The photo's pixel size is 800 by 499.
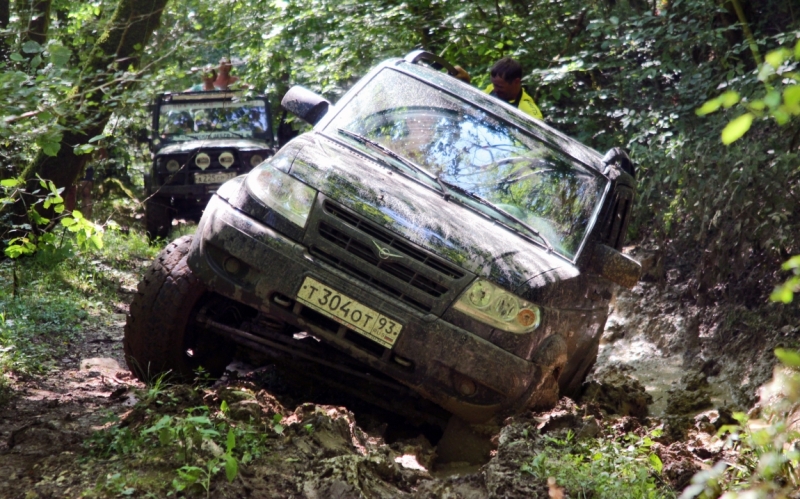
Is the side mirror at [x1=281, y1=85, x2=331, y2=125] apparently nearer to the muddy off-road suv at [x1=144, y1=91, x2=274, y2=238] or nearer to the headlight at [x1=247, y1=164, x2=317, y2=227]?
the headlight at [x1=247, y1=164, x2=317, y2=227]

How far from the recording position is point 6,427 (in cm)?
398

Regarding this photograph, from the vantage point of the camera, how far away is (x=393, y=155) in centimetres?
476

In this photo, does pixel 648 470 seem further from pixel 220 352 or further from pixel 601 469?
pixel 220 352

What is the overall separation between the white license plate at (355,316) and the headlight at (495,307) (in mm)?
323

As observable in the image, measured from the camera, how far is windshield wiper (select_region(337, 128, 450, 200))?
4598 mm

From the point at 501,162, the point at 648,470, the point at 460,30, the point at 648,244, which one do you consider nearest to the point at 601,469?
the point at 648,470

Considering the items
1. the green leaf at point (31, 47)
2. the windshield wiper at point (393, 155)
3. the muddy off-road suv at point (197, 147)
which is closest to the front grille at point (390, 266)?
the windshield wiper at point (393, 155)

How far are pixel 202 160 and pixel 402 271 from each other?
27.6 ft

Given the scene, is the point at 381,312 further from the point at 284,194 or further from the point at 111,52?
the point at 111,52

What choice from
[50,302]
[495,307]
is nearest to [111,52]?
[50,302]

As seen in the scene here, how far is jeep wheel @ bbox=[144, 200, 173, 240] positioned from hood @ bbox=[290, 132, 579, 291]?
7.72 m

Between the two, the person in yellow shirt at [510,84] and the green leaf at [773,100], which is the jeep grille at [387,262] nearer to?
the green leaf at [773,100]

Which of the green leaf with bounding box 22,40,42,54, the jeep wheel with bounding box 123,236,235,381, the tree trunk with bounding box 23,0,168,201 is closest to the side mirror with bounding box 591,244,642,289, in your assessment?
the jeep wheel with bounding box 123,236,235,381

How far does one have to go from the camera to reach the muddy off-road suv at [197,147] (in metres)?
11.8
